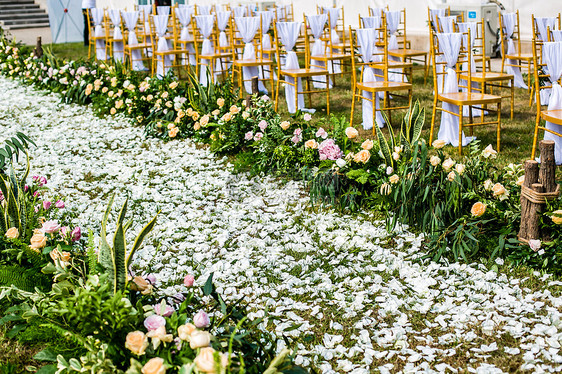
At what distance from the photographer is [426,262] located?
321 centimetres

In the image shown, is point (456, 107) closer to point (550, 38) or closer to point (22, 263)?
point (550, 38)

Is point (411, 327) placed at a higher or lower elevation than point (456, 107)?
lower

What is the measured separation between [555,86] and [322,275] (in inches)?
98.6

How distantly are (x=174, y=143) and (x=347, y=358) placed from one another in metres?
3.76

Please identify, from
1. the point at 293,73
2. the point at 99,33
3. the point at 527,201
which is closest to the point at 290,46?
the point at 293,73

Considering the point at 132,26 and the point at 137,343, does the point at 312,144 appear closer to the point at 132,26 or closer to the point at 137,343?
the point at 137,343

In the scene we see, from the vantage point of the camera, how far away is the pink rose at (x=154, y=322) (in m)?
1.85

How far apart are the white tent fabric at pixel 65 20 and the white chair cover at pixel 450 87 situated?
12828 millimetres

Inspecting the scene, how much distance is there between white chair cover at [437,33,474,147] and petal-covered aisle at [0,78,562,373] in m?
1.56

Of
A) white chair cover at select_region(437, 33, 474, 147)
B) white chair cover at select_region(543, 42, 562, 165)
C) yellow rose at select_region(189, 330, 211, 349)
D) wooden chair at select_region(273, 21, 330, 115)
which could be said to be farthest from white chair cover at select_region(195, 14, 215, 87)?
yellow rose at select_region(189, 330, 211, 349)

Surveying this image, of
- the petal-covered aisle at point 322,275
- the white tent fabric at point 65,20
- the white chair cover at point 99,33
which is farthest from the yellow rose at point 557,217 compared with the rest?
the white tent fabric at point 65,20

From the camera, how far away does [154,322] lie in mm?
1864

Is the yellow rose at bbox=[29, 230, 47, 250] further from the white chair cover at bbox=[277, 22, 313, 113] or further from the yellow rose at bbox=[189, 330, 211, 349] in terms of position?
the white chair cover at bbox=[277, 22, 313, 113]

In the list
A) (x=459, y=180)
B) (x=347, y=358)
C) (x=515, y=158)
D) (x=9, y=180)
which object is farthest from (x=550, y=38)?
(x=9, y=180)
